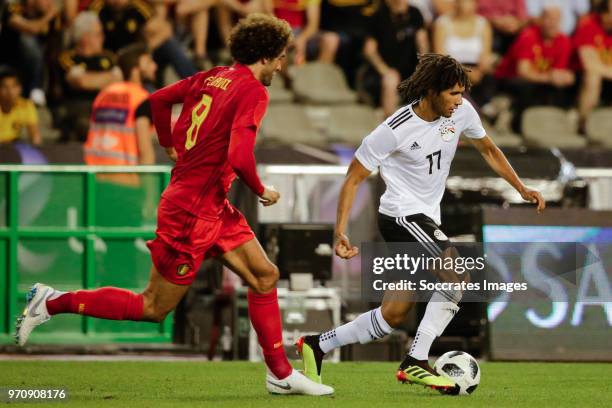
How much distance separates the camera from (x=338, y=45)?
16969 millimetres

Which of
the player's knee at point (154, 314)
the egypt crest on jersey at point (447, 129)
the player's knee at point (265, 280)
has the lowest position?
the player's knee at point (154, 314)

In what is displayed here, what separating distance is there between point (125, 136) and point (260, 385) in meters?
4.88

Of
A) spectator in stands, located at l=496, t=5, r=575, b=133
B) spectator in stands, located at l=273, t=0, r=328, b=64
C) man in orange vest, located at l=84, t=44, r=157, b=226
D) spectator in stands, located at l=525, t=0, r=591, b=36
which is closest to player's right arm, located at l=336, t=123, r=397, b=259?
man in orange vest, located at l=84, t=44, r=157, b=226

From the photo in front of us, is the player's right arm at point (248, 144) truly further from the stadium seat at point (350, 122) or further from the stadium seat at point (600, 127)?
the stadium seat at point (600, 127)

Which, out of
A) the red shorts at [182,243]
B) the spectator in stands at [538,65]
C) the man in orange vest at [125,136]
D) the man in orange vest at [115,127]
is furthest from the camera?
the spectator in stands at [538,65]

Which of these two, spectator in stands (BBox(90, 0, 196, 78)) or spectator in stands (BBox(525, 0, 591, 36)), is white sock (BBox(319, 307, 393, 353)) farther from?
spectator in stands (BBox(525, 0, 591, 36))

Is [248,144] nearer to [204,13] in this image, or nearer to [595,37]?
[204,13]

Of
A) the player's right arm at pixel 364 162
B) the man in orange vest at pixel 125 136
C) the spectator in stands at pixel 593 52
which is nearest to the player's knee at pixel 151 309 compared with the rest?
the player's right arm at pixel 364 162

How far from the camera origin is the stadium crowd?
15.4 metres

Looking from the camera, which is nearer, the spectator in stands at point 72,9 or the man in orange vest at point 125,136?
the man in orange vest at point 125,136

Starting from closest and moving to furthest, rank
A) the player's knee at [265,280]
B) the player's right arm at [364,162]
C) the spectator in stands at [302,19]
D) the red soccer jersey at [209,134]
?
the red soccer jersey at [209,134] < the player's knee at [265,280] < the player's right arm at [364,162] < the spectator in stands at [302,19]

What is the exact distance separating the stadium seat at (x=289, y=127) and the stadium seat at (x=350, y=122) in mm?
173

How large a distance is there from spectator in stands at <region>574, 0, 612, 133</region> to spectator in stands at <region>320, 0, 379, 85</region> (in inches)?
103

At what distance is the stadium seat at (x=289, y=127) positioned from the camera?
15609 mm
